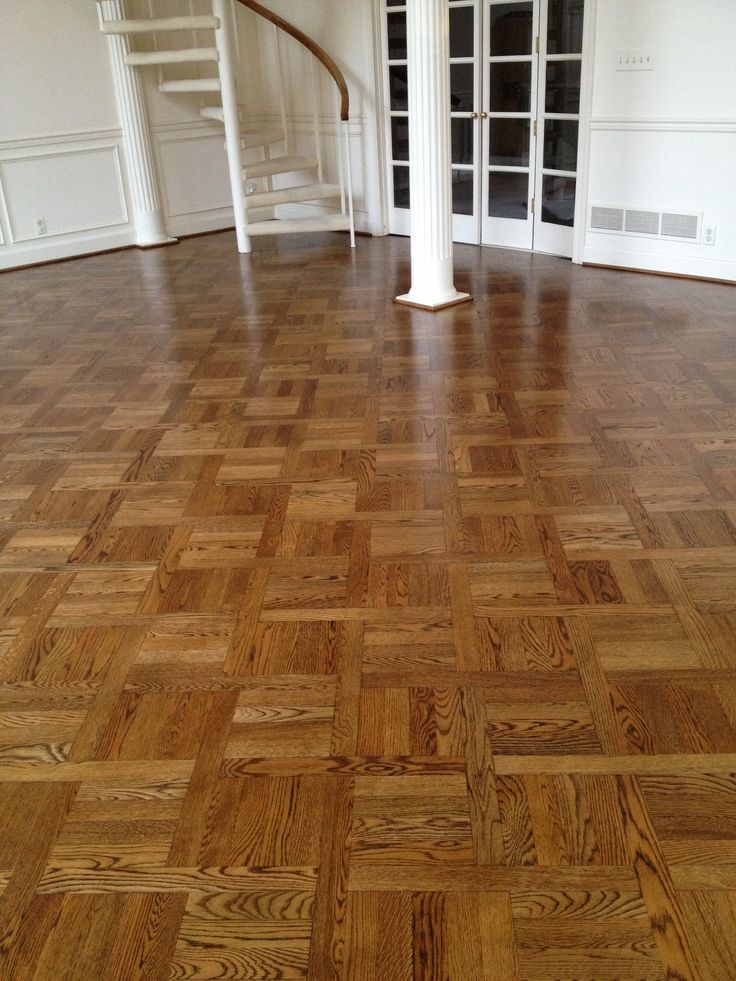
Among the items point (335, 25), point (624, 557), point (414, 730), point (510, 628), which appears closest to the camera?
point (414, 730)

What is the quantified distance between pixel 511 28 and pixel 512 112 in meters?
0.49

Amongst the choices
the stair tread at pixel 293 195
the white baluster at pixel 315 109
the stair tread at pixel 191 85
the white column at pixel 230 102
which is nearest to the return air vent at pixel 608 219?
the stair tread at pixel 293 195

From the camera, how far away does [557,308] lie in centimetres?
476

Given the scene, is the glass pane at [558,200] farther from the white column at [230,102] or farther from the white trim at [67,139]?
the white trim at [67,139]

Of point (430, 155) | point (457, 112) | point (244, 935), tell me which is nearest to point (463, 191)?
point (457, 112)

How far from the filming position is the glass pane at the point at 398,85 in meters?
6.43

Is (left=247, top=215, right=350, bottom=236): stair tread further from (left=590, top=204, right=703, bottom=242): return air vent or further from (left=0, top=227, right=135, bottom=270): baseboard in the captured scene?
(left=590, top=204, right=703, bottom=242): return air vent

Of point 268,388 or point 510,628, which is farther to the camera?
point 268,388

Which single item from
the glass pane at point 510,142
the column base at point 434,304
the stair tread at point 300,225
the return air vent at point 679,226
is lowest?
the column base at point 434,304

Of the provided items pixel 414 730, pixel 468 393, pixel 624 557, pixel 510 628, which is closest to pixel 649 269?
pixel 468 393

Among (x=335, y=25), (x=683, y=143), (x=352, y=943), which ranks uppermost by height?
(x=335, y=25)

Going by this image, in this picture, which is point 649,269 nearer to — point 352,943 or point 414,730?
point 414,730

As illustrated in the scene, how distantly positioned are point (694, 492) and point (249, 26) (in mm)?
6174

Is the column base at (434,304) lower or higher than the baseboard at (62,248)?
lower
